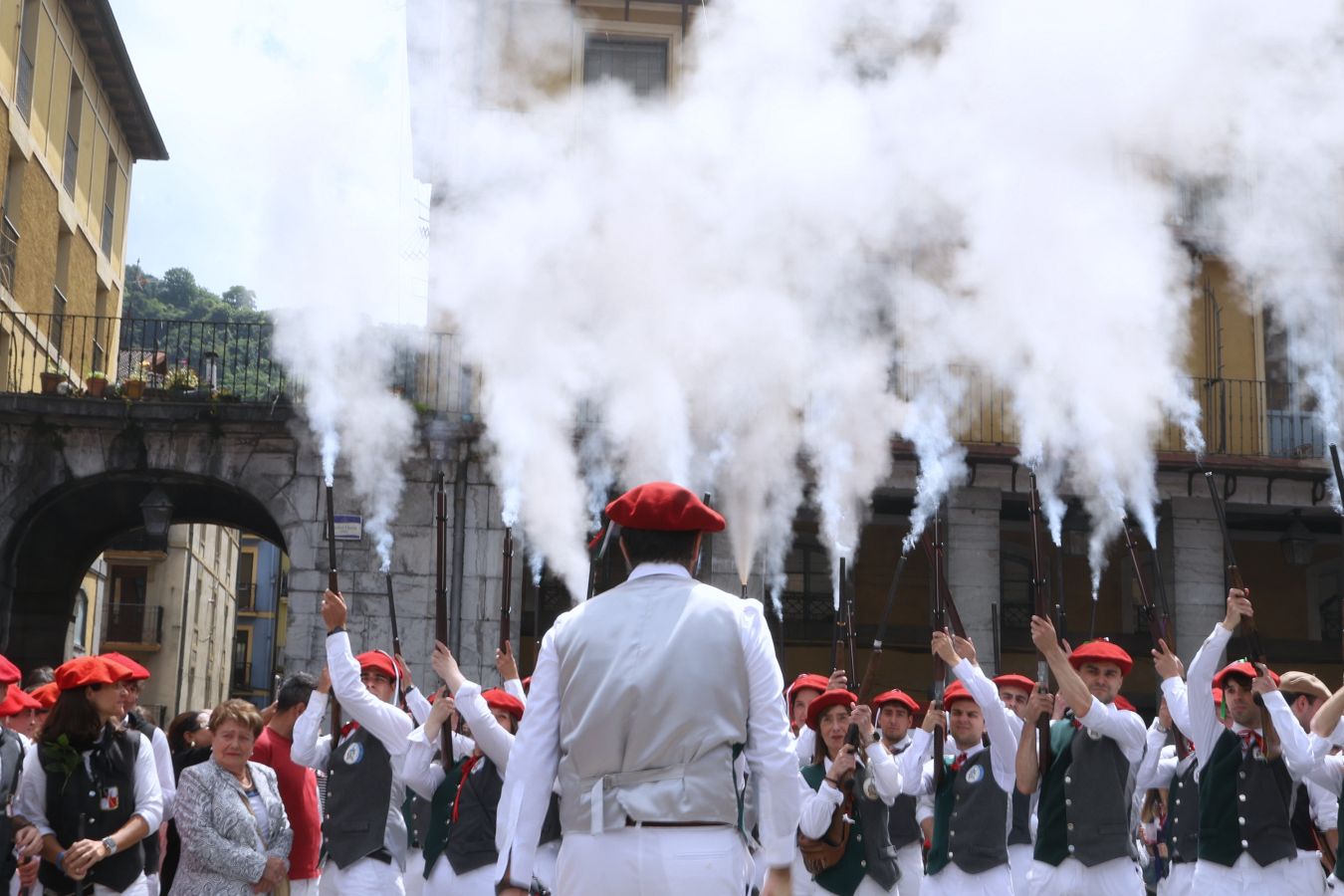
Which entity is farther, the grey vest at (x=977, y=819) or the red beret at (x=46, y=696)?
the red beret at (x=46, y=696)

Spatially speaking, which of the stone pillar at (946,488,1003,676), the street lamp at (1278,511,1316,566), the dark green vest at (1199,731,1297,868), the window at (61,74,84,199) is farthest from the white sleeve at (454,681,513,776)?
the window at (61,74,84,199)

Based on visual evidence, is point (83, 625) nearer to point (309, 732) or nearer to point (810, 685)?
point (309, 732)

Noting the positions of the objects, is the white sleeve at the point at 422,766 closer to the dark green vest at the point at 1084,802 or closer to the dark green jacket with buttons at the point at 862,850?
the dark green jacket with buttons at the point at 862,850

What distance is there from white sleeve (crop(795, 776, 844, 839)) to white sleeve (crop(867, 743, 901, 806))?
0.45m

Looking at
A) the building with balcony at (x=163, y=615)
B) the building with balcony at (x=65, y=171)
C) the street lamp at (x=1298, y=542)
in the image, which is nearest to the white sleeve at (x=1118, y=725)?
the street lamp at (x=1298, y=542)

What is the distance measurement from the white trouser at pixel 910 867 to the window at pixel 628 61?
11.7m

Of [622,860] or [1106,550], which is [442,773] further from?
[1106,550]

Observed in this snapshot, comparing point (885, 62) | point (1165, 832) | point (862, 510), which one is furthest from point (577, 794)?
point (862, 510)

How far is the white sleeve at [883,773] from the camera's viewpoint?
8.36m

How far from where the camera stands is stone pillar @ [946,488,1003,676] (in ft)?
58.4

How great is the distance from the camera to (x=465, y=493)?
55.8 feet

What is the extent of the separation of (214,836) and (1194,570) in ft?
45.3

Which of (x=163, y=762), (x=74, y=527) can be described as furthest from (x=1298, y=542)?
(x=74, y=527)

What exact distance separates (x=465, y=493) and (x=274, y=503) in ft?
6.87
